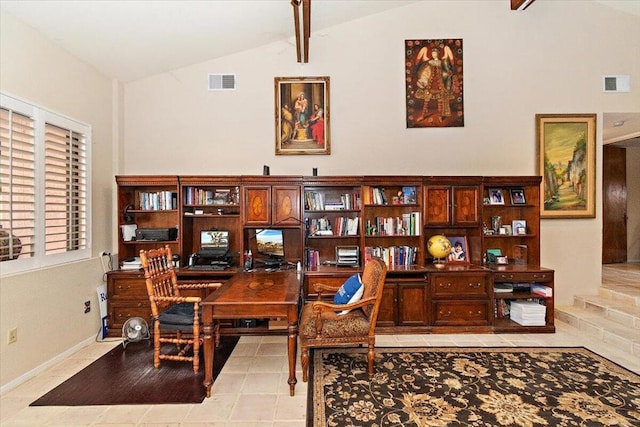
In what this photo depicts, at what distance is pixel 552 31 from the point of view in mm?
4500

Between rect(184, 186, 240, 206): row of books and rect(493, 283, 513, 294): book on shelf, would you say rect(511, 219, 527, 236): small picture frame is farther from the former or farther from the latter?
rect(184, 186, 240, 206): row of books

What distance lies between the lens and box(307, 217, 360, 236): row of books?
4.25 metres

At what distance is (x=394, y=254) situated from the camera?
4.23m

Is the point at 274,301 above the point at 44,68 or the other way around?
the other way around

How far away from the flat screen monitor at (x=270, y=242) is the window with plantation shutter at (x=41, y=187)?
1.95 meters

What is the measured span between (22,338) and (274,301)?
2.34 meters

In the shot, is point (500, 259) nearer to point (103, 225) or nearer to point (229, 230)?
point (229, 230)

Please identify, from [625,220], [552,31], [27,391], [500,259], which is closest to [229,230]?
[27,391]

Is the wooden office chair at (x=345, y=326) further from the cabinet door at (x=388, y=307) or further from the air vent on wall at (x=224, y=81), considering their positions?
the air vent on wall at (x=224, y=81)

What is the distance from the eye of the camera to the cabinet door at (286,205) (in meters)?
4.07

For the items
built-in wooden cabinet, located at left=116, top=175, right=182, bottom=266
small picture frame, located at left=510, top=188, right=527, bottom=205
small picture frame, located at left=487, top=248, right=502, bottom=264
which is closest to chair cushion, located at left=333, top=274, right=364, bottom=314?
built-in wooden cabinet, located at left=116, top=175, right=182, bottom=266

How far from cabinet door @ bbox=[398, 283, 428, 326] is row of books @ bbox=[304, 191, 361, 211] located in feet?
3.90

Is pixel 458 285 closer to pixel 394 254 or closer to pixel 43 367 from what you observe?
pixel 394 254

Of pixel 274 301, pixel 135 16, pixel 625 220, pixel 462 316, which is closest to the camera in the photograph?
pixel 274 301
